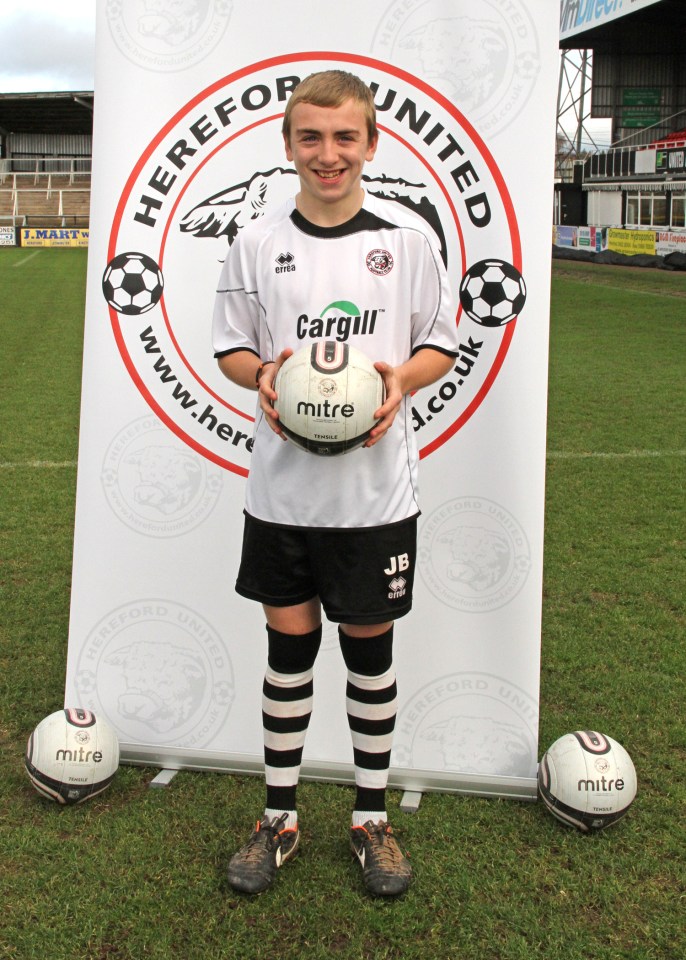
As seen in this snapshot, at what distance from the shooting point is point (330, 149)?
90.5 inches

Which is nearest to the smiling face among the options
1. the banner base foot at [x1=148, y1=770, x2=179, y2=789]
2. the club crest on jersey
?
the club crest on jersey

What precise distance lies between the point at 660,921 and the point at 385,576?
1.04 metres

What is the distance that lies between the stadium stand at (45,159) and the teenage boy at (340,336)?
131 feet

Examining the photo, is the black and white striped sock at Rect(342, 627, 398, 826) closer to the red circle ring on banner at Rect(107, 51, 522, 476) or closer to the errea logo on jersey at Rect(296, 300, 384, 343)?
the red circle ring on banner at Rect(107, 51, 522, 476)

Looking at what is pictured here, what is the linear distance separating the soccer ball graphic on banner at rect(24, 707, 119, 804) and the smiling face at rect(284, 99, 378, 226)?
163 cm

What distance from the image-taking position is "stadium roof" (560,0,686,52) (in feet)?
118

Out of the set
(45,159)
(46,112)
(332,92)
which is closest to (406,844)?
(332,92)

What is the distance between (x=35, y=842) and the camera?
8.95 feet

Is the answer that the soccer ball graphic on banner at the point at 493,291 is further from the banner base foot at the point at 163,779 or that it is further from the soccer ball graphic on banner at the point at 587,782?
the banner base foot at the point at 163,779

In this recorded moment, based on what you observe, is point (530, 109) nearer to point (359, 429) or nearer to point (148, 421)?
point (359, 429)

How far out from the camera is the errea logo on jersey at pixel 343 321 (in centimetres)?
240

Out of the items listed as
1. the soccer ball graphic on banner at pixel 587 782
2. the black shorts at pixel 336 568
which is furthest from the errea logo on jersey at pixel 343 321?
the soccer ball graphic on banner at pixel 587 782

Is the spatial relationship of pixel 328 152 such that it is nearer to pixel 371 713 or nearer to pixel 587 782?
pixel 371 713

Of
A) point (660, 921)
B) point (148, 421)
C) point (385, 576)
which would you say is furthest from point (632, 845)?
point (148, 421)
